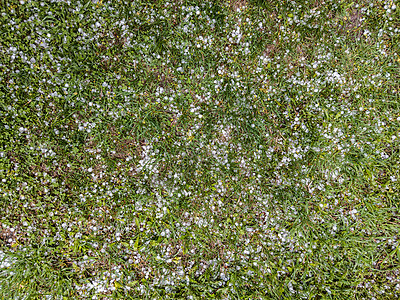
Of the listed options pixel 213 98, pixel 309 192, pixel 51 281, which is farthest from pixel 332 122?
pixel 51 281

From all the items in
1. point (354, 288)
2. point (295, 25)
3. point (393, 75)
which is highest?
point (295, 25)

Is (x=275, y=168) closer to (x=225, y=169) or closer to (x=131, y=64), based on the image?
(x=225, y=169)

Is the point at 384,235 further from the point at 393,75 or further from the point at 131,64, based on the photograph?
the point at 131,64

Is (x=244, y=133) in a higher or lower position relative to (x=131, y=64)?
lower

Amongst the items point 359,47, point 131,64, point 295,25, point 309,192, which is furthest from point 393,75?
point 131,64

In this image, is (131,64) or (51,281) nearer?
(51,281)

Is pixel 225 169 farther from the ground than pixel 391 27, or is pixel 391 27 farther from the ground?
pixel 391 27
